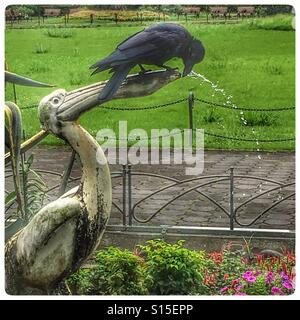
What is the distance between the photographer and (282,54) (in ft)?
13.3

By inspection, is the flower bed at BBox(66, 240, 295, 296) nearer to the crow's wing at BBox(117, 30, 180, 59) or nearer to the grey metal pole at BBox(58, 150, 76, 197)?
Answer: the grey metal pole at BBox(58, 150, 76, 197)

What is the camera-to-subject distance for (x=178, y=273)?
13.2 ft

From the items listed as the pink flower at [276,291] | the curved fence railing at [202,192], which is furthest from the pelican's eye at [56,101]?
the pink flower at [276,291]

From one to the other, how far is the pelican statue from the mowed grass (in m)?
0.09

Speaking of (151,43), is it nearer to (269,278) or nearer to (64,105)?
(64,105)

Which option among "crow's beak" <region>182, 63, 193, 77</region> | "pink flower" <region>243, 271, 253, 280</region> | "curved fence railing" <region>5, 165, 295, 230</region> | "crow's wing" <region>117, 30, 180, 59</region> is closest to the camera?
"crow's wing" <region>117, 30, 180, 59</region>

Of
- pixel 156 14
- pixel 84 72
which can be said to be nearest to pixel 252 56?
pixel 156 14

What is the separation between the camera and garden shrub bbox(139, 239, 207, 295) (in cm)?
401

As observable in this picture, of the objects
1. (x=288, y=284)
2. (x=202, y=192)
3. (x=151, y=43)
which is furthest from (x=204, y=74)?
(x=288, y=284)

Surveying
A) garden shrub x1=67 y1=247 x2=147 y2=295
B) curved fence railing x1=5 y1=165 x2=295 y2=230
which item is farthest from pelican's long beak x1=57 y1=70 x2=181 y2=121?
garden shrub x1=67 y1=247 x2=147 y2=295

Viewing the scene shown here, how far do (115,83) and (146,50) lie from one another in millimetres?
193

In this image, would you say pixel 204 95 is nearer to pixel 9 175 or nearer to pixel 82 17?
pixel 82 17

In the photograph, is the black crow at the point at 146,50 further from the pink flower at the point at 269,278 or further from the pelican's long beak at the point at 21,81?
the pink flower at the point at 269,278

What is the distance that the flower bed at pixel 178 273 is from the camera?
13.2 feet
